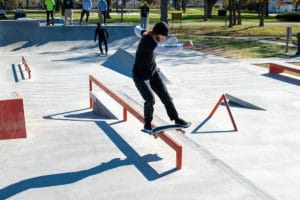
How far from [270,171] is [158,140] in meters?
1.84

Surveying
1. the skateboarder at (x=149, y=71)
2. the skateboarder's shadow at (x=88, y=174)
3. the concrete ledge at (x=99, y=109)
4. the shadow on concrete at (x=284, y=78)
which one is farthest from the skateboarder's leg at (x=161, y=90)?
the shadow on concrete at (x=284, y=78)

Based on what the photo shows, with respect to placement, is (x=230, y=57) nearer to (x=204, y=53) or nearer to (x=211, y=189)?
(x=204, y=53)

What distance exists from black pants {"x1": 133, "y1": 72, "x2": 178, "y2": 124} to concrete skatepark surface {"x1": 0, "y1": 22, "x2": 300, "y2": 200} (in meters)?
0.63

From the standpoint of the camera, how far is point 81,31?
24.6 m

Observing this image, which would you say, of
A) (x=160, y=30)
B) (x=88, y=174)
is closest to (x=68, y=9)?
(x=160, y=30)

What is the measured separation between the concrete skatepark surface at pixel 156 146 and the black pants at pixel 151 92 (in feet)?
2.05

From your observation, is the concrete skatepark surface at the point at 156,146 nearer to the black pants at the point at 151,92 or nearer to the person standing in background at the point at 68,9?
the black pants at the point at 151,92

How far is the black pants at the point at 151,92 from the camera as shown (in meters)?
6.36

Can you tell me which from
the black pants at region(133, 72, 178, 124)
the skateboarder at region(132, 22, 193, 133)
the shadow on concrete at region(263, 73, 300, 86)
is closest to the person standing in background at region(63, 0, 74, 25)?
the shadow on concrete at region(263, 73, 300, 86)

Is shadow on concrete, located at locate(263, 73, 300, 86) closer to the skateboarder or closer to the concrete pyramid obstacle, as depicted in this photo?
the concrete pyramid obstacle

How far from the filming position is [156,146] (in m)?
7.00

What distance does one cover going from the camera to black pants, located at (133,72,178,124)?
20.9 ft

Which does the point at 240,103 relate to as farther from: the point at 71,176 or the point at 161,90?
the point at 71,176

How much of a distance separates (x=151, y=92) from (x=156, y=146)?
1.03 meters
